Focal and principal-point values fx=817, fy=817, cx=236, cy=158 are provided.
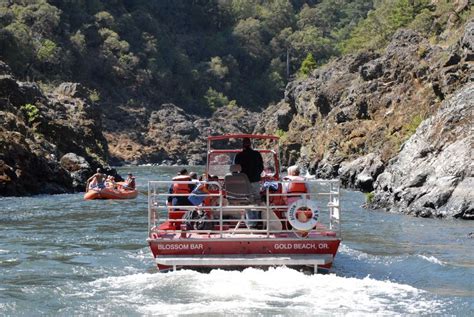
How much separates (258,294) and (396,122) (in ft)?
132

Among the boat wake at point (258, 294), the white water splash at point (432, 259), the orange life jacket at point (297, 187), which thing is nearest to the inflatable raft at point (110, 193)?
the white water splash at point (432, 259)

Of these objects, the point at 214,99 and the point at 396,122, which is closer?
the point at 396,122

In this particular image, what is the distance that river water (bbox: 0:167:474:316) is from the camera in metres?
13.3

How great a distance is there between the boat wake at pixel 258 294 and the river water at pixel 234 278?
2cm

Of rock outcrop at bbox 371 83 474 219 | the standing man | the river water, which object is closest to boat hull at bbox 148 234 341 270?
the river water

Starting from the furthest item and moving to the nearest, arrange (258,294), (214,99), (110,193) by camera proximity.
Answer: (214,99)
(110,193)
(258,294)

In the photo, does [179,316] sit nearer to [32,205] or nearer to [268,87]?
[32,205]

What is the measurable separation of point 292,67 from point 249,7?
24.4m

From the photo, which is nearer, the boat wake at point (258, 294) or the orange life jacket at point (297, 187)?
the boat wake at point (258, 294)

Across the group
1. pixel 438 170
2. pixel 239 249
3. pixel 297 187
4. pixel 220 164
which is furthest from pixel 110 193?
pixel 239 249

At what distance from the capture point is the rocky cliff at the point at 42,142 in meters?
43.2

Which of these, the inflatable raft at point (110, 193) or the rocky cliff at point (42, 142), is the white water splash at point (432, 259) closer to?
the inflatable raft at point (110, 193)

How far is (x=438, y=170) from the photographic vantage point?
30.7 meters

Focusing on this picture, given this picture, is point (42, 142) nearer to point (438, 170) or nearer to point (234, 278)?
point (438, 170)
